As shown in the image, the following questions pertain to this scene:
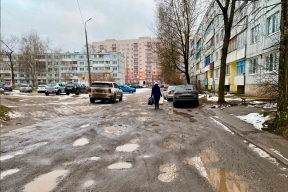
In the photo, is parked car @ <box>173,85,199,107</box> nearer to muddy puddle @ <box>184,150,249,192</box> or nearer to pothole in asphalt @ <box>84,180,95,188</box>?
muddy puddle @ <box>184,150,249,192</box>

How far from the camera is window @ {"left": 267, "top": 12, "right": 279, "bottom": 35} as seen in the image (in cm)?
1597

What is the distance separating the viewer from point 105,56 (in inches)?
3654

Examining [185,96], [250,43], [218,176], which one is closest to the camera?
[218,176]

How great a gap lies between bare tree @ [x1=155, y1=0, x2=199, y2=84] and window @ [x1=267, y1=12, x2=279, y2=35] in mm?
8920

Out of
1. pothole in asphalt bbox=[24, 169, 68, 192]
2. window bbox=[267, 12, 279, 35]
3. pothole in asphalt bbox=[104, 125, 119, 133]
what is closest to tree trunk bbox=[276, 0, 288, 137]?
pothole in asphalt bbox=[104, 125, 119, 133]

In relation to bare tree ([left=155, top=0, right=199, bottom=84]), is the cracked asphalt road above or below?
below

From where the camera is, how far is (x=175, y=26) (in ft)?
84.6

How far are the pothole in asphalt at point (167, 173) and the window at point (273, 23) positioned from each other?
54.1ft

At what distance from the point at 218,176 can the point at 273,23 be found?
56.8 ft

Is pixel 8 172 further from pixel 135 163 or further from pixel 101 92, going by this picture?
pixel 101 92

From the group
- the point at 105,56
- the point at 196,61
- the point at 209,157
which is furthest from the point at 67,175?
the point at 105,56

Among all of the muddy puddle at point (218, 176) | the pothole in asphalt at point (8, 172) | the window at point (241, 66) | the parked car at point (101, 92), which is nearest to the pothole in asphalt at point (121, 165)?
the muddy puddle at point (218, 176)

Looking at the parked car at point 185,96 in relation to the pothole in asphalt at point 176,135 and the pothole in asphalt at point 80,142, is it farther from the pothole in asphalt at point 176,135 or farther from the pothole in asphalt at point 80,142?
the pothole in asphalt at point 80,142

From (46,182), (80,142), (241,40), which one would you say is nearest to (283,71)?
(80,142)
